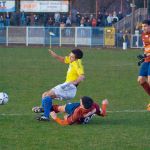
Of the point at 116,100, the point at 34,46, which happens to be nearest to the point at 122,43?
the point at 34,46

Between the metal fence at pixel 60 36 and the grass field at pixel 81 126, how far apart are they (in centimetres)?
2155

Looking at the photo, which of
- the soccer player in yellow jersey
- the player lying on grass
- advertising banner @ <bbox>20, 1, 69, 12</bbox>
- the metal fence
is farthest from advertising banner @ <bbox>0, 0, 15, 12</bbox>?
the player lying on grass

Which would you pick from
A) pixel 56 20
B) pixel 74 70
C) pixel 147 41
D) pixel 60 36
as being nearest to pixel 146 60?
pixel 147 41

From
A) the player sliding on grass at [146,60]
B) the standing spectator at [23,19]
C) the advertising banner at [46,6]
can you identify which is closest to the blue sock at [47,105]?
the player sliding on grass at [146,60]

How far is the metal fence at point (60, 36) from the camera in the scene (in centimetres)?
4884

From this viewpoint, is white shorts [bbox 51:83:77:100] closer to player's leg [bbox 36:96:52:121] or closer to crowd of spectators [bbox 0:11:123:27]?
player's leg [bbox 36:96:52:121]

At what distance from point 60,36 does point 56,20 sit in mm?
4295

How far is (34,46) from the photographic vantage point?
49062mm

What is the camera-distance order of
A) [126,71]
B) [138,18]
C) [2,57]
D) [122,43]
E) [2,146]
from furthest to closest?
[138,18], [122,43], [2,57], [126,71], [2,146]

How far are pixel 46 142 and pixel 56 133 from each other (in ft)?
2.98

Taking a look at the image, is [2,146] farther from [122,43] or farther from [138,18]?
[138,18]

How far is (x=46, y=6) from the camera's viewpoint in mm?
56969

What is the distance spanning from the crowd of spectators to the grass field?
83.0 ft

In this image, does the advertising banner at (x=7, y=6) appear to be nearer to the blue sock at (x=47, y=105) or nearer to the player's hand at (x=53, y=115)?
the blue sock at (x=47, y=105)
